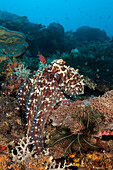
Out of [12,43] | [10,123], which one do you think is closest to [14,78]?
[10,123]

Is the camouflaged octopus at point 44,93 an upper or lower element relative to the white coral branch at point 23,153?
upper

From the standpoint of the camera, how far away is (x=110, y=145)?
2.61 metres

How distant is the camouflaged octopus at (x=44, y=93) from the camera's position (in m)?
3.35

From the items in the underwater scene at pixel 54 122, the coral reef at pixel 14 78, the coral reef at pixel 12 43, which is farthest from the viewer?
the coral reef at pixel 12 43

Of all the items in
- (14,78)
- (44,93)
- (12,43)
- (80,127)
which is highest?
(12,43)

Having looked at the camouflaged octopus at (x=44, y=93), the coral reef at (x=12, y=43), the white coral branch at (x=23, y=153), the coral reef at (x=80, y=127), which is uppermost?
the coral reef at (x=12, y=43)

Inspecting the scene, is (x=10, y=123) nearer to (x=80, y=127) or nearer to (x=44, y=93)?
(x=44, y=93)

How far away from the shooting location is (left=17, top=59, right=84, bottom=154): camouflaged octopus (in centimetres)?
335

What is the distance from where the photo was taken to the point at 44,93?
11.8 ft

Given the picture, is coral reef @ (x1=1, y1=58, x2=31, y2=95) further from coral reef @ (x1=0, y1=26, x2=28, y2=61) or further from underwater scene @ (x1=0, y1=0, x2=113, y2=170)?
coral reef @ (x1=0, y1=26, x2=28, y2=61)

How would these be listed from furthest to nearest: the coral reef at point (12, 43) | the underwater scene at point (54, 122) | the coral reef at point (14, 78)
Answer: the coral reef at point (12, 43) < the coral reef at point (14, 78) < the underwater scene at point (54, 122)

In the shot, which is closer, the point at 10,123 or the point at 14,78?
the point at 10,123

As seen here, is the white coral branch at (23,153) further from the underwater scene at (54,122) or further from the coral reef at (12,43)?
the coral reef at (12,43)

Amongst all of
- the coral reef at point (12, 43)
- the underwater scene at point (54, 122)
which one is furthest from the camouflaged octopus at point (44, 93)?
the coral reef at point (12, 43)
